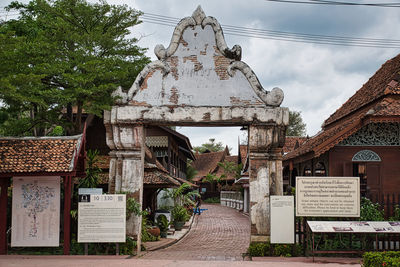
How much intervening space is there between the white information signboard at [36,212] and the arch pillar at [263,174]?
5.06 m

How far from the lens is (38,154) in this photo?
11.1 meters

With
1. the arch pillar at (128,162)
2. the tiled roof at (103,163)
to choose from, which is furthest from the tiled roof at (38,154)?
the tiled roof at (103,163)

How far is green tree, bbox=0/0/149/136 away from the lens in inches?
461

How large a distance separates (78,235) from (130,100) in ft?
12.0

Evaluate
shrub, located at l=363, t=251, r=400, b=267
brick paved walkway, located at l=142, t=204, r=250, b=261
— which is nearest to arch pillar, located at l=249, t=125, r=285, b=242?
brick paved walkway, located at l=142, t=204, r=250, b=261

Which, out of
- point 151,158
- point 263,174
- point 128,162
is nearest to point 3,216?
point 128,162

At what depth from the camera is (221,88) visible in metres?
11.5

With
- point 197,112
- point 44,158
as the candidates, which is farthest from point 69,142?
point 197,112

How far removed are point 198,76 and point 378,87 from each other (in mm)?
8185

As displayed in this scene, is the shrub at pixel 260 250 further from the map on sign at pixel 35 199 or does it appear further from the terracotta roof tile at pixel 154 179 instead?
the terracotta roof tile at pixel 154 179

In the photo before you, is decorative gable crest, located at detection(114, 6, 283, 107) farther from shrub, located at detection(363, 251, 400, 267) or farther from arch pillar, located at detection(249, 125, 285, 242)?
shrub, located at detection(363, 251, 400, 267)

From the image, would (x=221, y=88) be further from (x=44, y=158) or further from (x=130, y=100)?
(x=44, y=158)

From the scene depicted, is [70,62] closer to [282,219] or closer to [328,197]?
[282,219]

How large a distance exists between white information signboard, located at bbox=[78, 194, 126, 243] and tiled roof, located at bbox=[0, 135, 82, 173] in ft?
3.39
